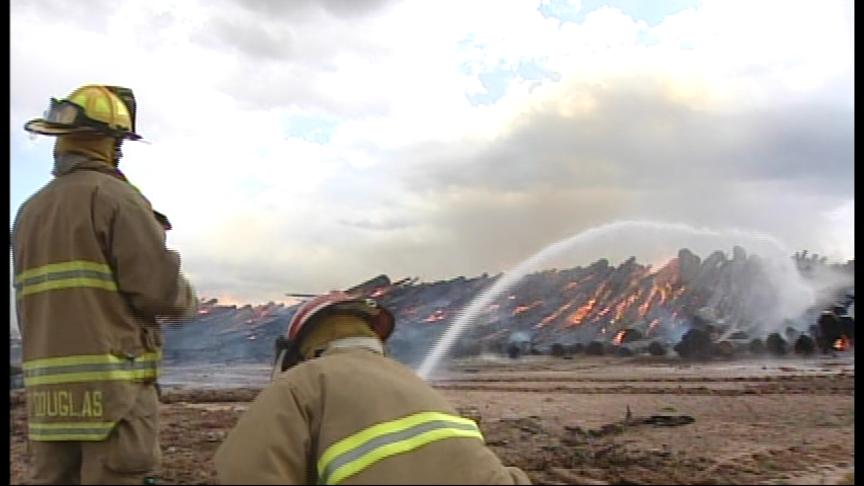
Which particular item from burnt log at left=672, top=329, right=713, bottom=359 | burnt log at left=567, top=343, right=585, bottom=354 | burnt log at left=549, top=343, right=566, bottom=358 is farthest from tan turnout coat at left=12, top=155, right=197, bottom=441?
burnt log at left=672, top=329, right=713, bottom=359

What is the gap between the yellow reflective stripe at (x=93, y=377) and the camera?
3.98m

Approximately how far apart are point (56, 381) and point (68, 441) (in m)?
0.25

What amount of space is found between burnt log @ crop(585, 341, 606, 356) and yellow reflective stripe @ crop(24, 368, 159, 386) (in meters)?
3.26

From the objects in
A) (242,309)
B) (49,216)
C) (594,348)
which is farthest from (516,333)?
(49,216)

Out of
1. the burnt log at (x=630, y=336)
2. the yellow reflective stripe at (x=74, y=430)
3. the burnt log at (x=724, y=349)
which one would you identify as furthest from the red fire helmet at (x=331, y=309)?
the burnt log at (x=724, y=349)

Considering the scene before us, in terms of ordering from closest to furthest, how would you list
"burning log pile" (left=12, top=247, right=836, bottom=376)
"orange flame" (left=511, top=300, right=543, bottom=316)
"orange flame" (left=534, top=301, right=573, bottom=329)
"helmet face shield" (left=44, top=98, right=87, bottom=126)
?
"helmet face shield" (left=44, top=98, right=87, bottom=126)
"burning log pile" (left=12, top=247, right=836, bottom=376)
"orange flame" (left=511, top=300, right=543, bottom=316)
"orange flame" (left=534, top=301, right=573, bottom=329)

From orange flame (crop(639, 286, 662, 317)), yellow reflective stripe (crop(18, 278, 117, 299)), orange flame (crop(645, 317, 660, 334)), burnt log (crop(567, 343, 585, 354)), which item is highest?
yellow reflective stripe (crop(18, 278, 117, 299))

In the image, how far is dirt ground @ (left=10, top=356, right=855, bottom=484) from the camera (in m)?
4.84

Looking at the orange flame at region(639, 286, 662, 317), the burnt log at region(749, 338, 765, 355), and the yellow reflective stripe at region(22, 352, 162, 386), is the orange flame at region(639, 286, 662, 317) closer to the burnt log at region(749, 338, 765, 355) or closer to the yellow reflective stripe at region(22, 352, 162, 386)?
the burnt log at region(749, 338, 765, 355)

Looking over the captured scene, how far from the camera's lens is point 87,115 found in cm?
425

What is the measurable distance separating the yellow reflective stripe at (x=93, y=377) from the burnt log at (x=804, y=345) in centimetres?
436

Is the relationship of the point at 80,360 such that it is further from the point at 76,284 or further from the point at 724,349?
the point at 724,349

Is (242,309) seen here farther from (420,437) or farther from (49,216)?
(420,437)

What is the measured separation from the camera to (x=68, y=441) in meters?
4.05
